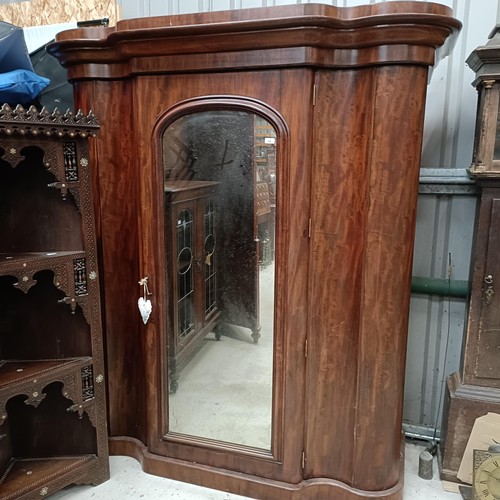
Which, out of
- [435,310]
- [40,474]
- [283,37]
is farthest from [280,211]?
[40,474]

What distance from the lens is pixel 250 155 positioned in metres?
1.75

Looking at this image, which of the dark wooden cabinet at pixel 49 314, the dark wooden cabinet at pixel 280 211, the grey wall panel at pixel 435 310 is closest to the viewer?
the dark wooden cabinet at pixel 280 211

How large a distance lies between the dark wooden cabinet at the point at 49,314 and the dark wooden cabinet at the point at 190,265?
0.98 feet

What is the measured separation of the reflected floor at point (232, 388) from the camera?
6.11 feet

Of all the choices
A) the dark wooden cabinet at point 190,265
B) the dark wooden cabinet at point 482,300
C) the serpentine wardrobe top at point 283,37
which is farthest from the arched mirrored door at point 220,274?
the dark wooden cabinet at point 482,300

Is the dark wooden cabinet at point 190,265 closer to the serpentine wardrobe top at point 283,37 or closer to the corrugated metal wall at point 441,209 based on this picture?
the serpentine wardrobe top at point 283,37

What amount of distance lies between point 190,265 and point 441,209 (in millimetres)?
1156

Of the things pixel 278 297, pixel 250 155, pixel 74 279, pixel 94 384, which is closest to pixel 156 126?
pixel 250 155

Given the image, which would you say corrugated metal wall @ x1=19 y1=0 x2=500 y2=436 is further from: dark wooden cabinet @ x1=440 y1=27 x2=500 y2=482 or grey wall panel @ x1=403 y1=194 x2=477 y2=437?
dark wooden cabinet @ x1=440 y1=27 x2=500 y2=482

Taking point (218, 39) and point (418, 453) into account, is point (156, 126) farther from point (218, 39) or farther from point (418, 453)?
point (418, 453)

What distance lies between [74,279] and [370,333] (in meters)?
1.12

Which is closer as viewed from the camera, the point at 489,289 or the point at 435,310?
the point at 489,289

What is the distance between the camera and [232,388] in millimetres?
1944

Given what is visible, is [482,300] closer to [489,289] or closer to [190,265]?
[489,289]
